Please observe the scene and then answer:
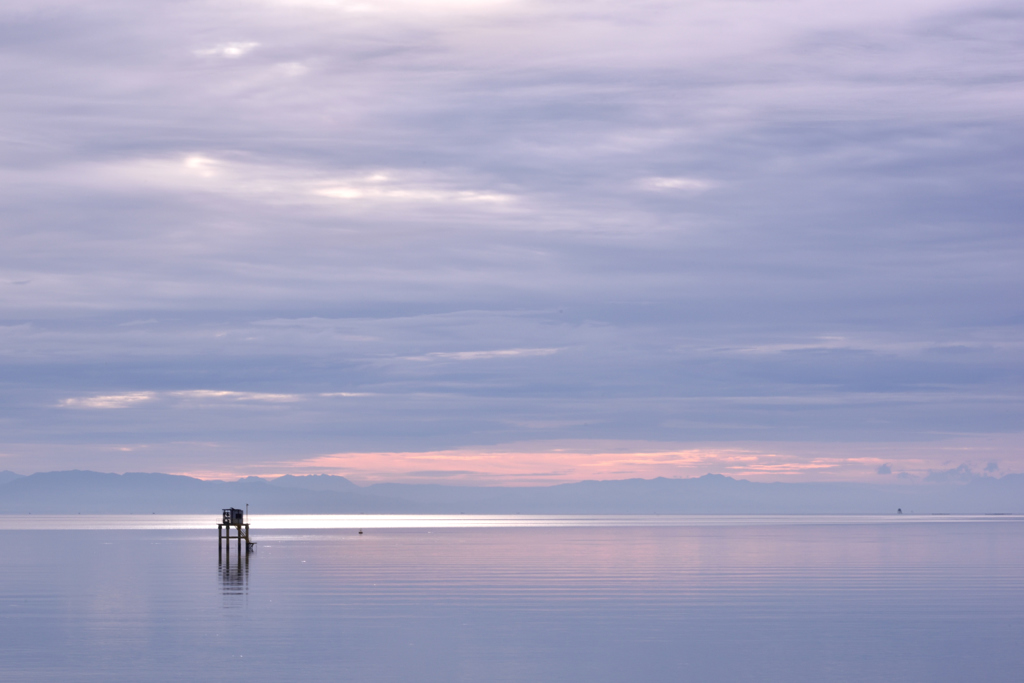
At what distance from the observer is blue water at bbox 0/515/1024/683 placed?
4094cm

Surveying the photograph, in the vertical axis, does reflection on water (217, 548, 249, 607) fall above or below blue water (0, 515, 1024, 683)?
above

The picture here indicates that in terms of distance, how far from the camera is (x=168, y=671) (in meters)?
39.9

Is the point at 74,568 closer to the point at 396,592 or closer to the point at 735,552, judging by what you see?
the point at 396,592

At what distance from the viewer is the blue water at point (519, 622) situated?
134ft

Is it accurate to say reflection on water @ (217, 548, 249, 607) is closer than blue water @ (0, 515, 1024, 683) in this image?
No

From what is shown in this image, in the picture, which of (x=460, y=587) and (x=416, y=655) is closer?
(x=416, y=655)

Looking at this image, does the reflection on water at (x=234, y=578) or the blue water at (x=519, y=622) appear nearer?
the blue water at (x=519, y=622)

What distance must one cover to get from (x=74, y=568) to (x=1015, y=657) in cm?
7707

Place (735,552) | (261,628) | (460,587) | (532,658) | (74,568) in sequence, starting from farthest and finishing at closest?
1. (735,552)
2. (74,568)
3. (460,587)
4. (261,628)
5. (532,658)

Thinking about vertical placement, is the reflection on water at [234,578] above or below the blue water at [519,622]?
above

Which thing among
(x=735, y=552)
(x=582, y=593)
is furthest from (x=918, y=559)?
(x=582, y=593)

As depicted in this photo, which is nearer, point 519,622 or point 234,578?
point 519,622

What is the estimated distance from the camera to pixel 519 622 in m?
53.9

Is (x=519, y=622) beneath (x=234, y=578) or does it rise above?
beneath
